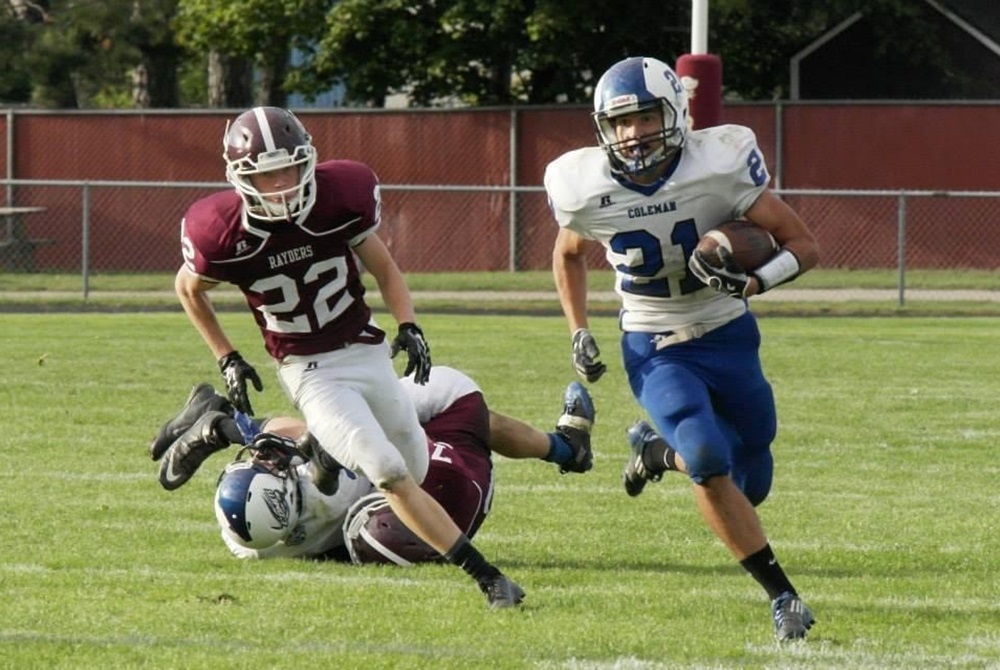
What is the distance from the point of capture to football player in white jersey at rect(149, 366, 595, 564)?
6172 millimetres

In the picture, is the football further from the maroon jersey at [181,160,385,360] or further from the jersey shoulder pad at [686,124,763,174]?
the maroon jersey at [181,160,385,360]

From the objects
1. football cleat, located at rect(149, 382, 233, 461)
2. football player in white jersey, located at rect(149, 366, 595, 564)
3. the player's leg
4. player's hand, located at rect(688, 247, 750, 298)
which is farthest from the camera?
football cleat, located at rect(149, 382, 233, 461)

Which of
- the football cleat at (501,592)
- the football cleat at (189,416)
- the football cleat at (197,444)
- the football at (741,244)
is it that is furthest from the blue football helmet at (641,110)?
the football cleat at (189,416)

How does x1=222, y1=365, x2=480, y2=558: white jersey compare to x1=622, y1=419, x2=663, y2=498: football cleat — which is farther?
x1=622, y1=419, x2=663, y2=498: football cleat

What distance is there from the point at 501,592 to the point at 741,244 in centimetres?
121

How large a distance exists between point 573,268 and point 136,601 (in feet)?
5.64

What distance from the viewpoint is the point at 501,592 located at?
5484 mm

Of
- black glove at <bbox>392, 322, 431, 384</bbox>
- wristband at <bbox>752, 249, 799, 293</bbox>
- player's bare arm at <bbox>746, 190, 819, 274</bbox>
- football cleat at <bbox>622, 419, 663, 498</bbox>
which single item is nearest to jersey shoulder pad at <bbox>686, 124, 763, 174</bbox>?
Result: player's bare arm at <bbox>746, 190, 819, 274</bbox>

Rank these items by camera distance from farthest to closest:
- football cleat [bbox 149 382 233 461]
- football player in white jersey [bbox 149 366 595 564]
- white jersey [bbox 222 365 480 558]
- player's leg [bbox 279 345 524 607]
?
1. football cleat [bbox 149 382 233 461]
2. white jersey [bbox 222 365 480 558]
3. football player in white jersey [bbox 149 366 595 564]
4. player's leg [bbox 279 345 524 607]

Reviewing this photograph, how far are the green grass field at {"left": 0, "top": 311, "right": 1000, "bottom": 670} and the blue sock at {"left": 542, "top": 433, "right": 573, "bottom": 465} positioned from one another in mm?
201

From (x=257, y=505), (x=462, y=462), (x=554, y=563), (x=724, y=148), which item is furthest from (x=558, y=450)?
(x=724, y=148)

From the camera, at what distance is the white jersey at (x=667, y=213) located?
224 inches

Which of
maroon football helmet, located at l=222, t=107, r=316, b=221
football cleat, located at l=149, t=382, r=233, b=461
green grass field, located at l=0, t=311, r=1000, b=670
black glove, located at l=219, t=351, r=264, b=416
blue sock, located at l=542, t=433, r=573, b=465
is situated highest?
maroon football helmet, located at l=222, t=107, r=316, b=221

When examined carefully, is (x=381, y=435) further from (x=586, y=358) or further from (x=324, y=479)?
(x=586, y=358)
